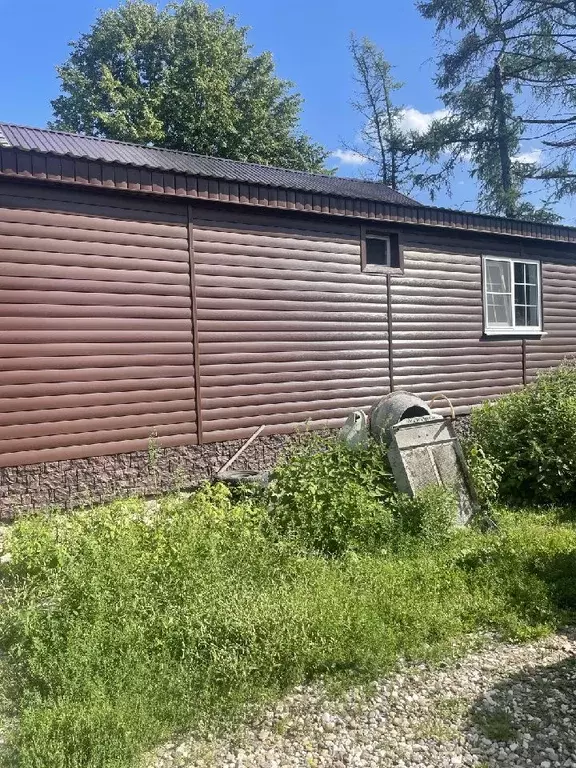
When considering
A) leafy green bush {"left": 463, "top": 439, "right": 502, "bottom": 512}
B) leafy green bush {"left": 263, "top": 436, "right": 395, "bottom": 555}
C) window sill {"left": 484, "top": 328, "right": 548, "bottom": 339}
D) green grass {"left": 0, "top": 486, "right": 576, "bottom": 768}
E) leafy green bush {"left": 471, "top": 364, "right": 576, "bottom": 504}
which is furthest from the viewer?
window sill {"left": 484, "top": 328, "right": 548, "bottom": 339}

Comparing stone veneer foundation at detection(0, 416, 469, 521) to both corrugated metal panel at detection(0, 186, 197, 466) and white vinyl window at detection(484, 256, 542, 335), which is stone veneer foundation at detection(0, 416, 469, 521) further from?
white vinyl window at detection(484, 256, 542, 335)

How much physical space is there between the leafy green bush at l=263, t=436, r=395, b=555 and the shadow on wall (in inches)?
64.4

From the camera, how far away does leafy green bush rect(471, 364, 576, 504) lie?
5926 mm

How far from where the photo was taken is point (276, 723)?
2.58m

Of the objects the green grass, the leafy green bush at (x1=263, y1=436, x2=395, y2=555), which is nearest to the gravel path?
the green grass

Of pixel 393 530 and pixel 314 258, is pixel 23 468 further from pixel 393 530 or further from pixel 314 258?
pixel 314 258

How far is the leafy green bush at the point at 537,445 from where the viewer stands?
5926 millimetres

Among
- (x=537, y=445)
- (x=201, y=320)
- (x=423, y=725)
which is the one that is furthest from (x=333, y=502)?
(x=201, y=320)

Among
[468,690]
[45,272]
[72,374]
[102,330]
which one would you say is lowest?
[468,690]

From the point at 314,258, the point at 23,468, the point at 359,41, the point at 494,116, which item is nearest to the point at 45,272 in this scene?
the point at 23,468

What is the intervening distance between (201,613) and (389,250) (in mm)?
6656

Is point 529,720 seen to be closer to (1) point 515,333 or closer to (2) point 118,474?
(2) point 118,474

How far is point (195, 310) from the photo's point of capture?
6746 mm

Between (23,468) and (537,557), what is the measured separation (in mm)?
4550
